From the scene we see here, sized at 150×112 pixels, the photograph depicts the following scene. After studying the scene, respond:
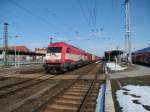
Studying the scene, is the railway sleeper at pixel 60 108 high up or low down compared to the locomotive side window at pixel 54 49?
down

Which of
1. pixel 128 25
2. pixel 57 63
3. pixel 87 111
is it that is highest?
pixel 128 25

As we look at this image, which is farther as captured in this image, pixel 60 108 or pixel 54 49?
pixel 54 49

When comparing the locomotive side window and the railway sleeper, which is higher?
the locomotive side window

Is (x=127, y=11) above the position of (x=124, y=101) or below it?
above

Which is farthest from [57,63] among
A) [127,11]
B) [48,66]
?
[127,11]

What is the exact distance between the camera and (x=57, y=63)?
2347cm

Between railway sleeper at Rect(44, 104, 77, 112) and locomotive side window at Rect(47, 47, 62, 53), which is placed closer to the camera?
railway sleeper at Rect(44, 104, 77, 112)

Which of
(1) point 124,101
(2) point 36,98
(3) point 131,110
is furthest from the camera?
(2) point 36,98

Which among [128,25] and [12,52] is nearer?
[128,25]

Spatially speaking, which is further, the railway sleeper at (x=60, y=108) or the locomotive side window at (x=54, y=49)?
the locomotive side window at (x=54, y=49)

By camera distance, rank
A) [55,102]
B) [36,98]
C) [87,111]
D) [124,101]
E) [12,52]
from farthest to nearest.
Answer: [12,52] → [36,98] → [55,102] → [124,101] → [87,111]

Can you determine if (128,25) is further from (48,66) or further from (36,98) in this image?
(36,98)

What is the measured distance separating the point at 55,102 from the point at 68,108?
112 centimetres

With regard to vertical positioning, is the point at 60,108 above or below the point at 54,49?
below
